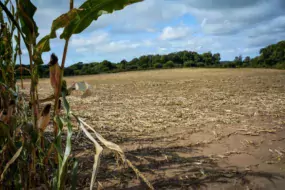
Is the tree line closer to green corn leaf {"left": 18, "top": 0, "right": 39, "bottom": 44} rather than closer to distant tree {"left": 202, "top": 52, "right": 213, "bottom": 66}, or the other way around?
distant tree {"left": 202, "top": 52, "right": 213, "bottom": 66}

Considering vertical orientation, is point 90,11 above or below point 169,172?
above

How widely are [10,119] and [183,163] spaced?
4.94 ft

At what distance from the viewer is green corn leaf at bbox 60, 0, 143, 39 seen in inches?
53.6

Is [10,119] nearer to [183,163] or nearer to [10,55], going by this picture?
[10,55]

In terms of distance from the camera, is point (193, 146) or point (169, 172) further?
point (193, 146)

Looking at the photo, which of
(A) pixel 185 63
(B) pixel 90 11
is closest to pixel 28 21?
(B) pixel 90 11

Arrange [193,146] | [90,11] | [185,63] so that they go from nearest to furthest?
[90,11], [193,146], [185,63]

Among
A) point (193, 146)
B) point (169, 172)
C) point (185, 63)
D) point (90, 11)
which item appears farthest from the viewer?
point (185, 63)

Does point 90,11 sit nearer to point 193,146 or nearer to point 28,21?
point 28,21

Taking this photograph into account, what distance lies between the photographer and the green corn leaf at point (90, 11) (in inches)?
53.6

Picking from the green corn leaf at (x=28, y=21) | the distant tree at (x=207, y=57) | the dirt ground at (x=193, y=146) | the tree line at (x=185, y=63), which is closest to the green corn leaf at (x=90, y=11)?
the green corn leaf at (x=28, y=21)

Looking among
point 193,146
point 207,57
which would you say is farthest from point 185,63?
point 193,146

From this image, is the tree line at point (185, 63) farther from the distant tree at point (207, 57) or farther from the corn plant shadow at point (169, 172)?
the corn plant shadow at point (169, 172)

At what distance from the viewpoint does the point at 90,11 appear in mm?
1381
